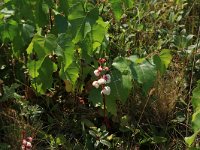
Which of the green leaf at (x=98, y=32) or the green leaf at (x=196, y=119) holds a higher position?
the green leaf at (x=98, y=32)

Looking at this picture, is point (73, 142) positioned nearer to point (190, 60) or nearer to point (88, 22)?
point (88, 22)

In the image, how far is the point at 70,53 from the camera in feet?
5.84

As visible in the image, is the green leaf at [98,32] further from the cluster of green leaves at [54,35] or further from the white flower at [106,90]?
the white flower at [106,90]

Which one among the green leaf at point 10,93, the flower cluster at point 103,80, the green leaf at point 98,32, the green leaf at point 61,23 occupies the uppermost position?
the green leaf at point 61,23

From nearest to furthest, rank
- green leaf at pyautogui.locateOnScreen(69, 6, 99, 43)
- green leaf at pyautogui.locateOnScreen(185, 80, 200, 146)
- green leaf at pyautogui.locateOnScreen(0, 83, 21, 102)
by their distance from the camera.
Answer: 1. green leaf at pyautogui.locateOnScreen(185, 80, 200, 146)
2. green leaf at pyautogui.locateOnScreen(69, 6, 99, 43)
3. green leaf at pyautogui.locateOnScreen(0, 83, 21, 102)

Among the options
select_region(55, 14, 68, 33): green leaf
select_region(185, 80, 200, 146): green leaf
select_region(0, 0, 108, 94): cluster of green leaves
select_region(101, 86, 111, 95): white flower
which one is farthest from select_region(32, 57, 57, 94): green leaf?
select_region(185, 80, 200, 146): green leaf

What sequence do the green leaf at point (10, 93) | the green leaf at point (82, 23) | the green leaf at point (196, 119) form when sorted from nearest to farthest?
the green leaf at point (196, 119) < the green leaf at point (82, 23) < the green leaf at point (10, 93)

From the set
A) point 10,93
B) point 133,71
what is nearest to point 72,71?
point 133,71

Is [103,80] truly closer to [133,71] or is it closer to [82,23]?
[133,71]

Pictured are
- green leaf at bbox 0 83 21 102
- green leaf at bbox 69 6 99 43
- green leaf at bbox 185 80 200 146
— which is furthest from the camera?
green leaf at bbox 0 83 21 102

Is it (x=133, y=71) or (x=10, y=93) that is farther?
(x=10, y=93)

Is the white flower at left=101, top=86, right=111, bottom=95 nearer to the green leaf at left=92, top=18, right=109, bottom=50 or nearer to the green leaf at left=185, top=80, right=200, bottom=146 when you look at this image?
the green leaf at left=92, top=18, right=109, bottom=50

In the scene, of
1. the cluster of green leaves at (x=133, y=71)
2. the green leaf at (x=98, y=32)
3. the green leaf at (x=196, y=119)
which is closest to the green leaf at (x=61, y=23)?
the green leaf at (x=98, y=32)

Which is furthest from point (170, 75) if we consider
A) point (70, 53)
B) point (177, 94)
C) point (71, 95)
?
point (70, 53)
